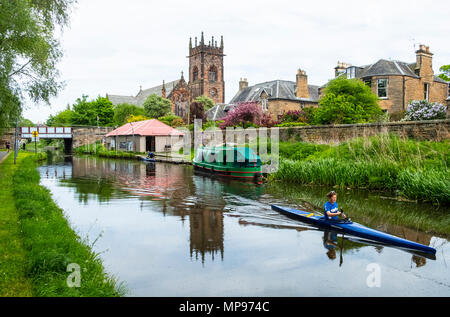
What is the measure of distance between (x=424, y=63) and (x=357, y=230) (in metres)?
33.5

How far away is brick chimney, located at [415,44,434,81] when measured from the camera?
121ft

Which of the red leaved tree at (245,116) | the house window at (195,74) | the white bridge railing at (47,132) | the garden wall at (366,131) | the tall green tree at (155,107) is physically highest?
the house window at (195,74)

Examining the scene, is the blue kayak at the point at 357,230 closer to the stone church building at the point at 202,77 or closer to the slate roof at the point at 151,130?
the slate roof at the point at 151,130

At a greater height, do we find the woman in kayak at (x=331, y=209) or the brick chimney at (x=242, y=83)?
the brick chimney at (x=242, y=83)

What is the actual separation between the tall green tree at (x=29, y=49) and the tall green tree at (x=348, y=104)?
19.7 m

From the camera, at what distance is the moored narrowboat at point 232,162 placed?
23.3m

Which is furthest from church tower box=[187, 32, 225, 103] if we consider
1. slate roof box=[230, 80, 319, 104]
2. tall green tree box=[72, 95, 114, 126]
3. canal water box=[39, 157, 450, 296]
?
canal water box=[39, 157, 450, 296]

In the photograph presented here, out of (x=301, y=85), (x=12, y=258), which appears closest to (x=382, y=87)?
(x=301, y=85)

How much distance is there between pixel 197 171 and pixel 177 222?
52.0 ft

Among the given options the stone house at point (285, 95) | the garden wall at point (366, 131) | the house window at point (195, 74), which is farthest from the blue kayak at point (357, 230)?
the house window at point (195, 74)

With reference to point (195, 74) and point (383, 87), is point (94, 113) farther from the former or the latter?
point (383, 87)

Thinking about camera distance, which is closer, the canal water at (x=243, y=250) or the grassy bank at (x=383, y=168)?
the canal water at (x=243, y=250)

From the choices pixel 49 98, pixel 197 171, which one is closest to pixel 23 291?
pixel 49 98

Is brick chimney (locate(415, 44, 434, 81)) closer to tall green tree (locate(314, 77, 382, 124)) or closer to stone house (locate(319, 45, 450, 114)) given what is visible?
stone house (locate(319, 45, 450, 114))
